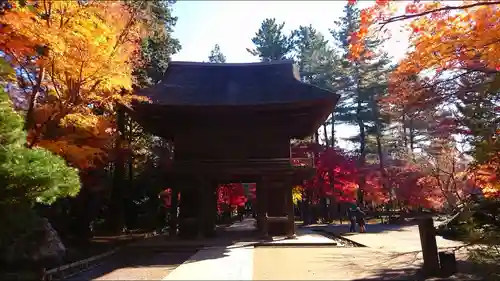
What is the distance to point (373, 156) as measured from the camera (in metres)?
41.3

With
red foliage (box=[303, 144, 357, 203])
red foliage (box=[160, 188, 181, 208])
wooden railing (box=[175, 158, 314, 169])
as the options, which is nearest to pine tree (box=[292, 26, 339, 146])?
red foliage (box=[303, 144, 357, 203])

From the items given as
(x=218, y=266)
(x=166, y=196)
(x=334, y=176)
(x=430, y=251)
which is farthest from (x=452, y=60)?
(x=166, y=196)

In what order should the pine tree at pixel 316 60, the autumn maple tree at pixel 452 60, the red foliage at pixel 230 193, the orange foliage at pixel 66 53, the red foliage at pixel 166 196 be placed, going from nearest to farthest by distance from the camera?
1. the autumn maple tree at pixel 452 60
2. the orange foliage at pixel 66 53
3. the red foliage at pixel 166 196
4. the red foliage at pixel 230 193
5. the pine tree at pixel 316 60

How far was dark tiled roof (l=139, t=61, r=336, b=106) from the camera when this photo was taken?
14445 millimetres

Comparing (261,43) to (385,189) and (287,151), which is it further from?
(287,151)

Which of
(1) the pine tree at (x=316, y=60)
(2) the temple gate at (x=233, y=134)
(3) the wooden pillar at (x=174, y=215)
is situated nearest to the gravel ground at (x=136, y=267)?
(3) the wooden pillar at (x=174, y=215)

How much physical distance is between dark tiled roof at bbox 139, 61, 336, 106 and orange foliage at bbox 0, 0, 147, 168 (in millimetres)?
3086

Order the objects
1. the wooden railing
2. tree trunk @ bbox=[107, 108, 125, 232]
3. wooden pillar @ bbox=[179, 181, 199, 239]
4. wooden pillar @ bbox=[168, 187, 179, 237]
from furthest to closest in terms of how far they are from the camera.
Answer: tree trunk @ bbox=[107, 108, 125, 232] < wooden pillar @ bbox=[168, 187, 179, 237] < wooden pillar @ bbox=[179, 181, 199, 239] < the wooden railing

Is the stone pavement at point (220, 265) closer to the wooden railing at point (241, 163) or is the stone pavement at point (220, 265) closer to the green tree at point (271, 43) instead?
the wooden railing at point (241, 163)

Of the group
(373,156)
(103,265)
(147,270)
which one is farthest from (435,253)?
(373,156)

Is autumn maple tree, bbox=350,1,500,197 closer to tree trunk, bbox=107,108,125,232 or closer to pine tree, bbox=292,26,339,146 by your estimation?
tree trunk, bbox=107,108,125,232

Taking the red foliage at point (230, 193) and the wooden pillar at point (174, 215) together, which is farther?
the red foliage at point (230, 193)

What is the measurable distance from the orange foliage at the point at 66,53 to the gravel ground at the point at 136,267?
4358 millimetres

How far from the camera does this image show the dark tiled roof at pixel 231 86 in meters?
14.4
